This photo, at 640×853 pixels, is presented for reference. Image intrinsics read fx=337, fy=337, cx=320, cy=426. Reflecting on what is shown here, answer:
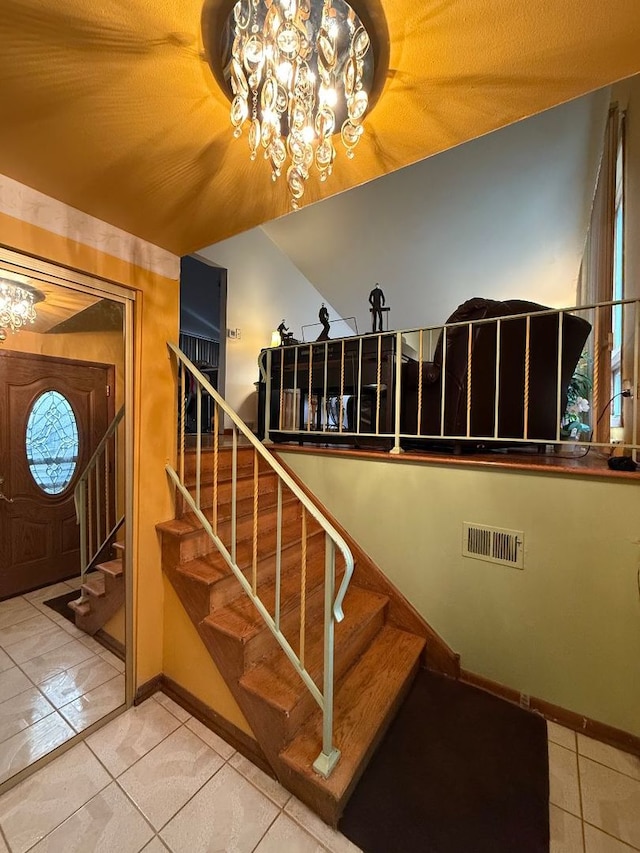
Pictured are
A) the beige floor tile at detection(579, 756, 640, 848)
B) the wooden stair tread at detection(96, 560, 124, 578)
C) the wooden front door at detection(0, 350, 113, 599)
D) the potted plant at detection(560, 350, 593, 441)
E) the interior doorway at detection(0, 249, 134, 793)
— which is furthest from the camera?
the potted plant at detection(560, 350, 593, 441)

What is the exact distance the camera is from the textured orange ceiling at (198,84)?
29.1 inches

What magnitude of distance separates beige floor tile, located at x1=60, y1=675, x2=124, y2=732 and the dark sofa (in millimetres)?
2220

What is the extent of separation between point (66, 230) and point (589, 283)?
4968 mm

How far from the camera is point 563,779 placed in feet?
4.55

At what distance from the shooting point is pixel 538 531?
170cm

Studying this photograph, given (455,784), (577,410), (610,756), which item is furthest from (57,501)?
(577,410)

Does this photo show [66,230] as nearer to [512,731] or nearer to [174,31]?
[174,31]

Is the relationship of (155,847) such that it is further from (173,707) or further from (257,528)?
(257,528)

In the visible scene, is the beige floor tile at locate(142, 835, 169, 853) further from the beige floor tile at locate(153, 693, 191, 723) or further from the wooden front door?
the wooden front door

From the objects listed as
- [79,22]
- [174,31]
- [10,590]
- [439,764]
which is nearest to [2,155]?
[79,22]

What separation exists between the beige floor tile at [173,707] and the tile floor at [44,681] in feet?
0.59

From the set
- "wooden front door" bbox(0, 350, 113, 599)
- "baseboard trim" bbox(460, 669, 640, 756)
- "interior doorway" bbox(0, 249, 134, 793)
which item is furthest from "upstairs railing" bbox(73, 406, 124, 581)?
"baseboard trim" bbox(460, 669, 640, 756)

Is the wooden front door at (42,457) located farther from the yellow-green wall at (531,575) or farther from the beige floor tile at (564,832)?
the beige floor tile at (564,832)

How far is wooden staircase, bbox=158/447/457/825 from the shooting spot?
4.30 ft
